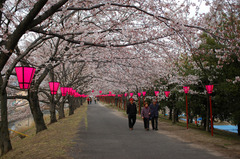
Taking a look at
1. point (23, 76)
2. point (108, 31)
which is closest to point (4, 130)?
point (23, 76)

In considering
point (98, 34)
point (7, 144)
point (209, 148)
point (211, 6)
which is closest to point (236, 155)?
point (209, 148)

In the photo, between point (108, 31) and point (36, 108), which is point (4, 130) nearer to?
point (36, 108)

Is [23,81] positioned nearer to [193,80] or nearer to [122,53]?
[122,53]

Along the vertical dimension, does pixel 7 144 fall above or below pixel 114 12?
below

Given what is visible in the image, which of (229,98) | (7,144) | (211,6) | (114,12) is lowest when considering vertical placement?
(7,144)

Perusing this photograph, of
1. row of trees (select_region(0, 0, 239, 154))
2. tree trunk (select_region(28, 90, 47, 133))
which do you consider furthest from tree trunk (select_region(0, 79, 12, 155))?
tree trunk (select_region(28, 90, 47, 133))

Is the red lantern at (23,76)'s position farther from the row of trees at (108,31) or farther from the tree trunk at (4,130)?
the tree trunk at (4,130)

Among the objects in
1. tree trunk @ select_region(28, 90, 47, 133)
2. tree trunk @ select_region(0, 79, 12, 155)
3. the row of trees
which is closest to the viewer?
the row of trees

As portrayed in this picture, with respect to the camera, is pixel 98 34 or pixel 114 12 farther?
pixel 114 12

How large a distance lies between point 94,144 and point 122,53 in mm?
5341

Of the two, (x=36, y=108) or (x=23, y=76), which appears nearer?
(x=23, y=76)

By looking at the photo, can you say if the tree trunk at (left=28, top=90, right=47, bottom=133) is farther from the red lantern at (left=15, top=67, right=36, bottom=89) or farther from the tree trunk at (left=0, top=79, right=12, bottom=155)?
the red lantern at (left=15, top=67, right=36, bottom=89)

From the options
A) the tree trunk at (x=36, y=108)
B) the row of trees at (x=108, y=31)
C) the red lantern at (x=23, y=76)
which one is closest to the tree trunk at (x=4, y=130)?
the row of trees at (x=108, y=31)

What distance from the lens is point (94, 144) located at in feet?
28.2
